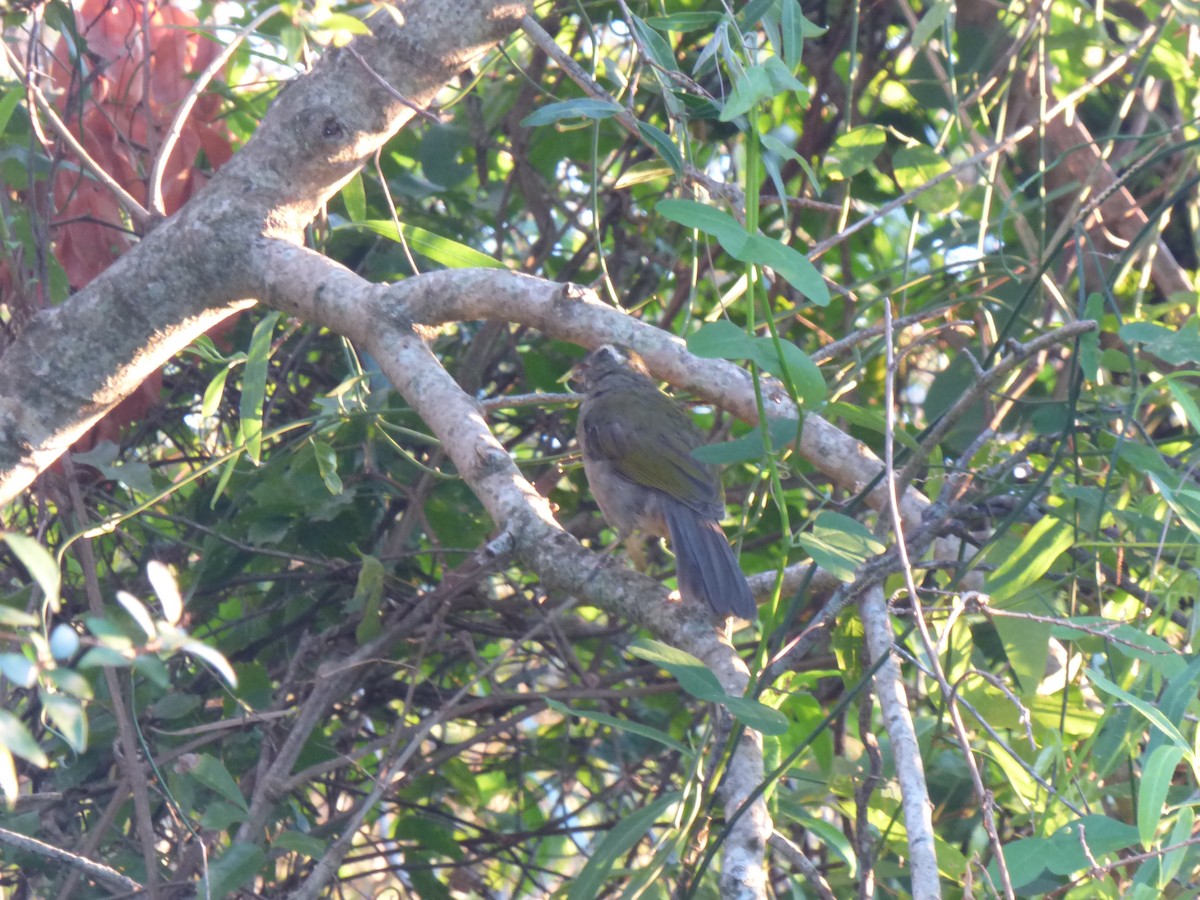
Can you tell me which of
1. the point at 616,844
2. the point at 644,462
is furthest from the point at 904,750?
the point at 644,462

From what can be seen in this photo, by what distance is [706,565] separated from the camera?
2676 mm

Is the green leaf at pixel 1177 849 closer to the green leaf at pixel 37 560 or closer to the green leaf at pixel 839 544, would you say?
the green leaf at pixel 839 544

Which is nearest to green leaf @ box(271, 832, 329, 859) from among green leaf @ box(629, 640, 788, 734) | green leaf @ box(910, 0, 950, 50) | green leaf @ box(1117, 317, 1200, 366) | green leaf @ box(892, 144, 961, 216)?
green leaf @ box(629, 640, 788, 734)

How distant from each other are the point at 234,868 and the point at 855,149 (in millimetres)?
2200

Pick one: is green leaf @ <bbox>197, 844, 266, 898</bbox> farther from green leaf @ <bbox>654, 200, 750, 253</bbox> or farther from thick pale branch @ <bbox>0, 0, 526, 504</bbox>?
green leaf @ <bbox>654, 200, 750, 253</bbox>

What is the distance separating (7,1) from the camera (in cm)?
281

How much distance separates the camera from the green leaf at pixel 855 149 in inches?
112

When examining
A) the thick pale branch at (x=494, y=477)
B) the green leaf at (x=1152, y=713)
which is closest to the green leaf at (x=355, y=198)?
the thick pale branch at (x=494, y=477)

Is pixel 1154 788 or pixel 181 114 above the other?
pixel 181 114

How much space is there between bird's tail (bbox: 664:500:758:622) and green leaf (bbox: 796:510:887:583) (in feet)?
2.05

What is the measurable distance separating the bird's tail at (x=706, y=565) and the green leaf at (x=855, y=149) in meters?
0.97

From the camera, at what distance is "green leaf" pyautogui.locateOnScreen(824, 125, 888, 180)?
2857 millimetres

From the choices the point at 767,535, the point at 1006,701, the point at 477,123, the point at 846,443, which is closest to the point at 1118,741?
the point at 1006,701

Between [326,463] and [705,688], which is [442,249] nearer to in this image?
[326,463]
